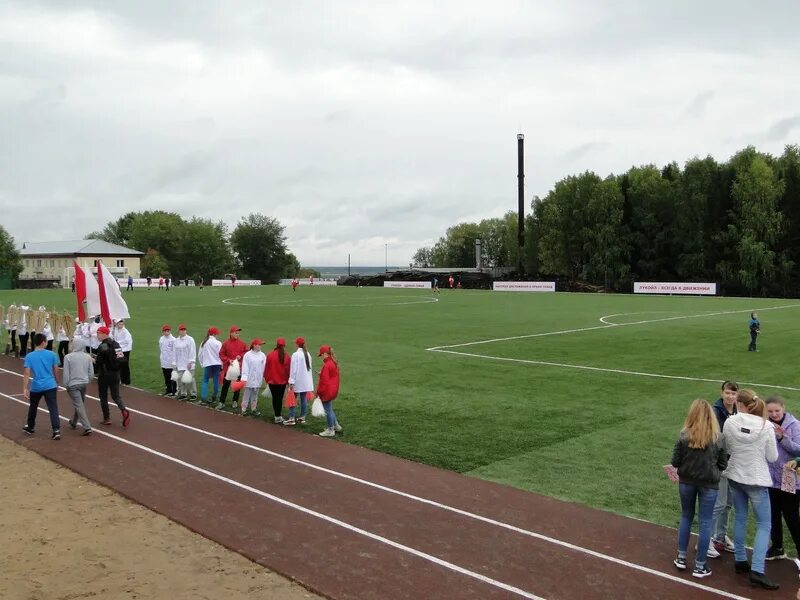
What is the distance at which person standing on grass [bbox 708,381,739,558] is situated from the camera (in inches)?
298

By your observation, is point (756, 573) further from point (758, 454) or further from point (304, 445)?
point (304, 445)

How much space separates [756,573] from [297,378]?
8897 millimetres

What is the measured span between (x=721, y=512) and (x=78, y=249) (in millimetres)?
135577

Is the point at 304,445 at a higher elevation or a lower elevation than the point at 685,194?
lower

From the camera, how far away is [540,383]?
1786 centimetres

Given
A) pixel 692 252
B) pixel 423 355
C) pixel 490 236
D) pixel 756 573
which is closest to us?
pixel 756 573

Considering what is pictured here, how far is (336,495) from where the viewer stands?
369 inches

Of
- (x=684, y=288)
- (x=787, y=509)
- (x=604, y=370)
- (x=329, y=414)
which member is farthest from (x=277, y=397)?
(x=684, y=288)

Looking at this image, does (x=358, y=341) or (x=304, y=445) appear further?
(x=358, y=341)

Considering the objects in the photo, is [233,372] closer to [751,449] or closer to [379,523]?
[379,523]

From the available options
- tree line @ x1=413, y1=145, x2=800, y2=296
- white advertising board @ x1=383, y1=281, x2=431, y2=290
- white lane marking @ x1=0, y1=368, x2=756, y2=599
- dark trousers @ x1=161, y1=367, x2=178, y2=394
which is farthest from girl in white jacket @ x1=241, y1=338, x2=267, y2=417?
white advertising board @ x1=383, y1=281, x2=431, y2=290

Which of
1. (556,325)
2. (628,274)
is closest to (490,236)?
(628,274)

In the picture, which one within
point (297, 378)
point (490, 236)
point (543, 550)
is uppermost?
point (490, 236)

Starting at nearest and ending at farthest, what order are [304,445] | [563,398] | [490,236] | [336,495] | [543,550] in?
[543,550] < [336,495] < [304,445] < [563,398] < [490,236]
